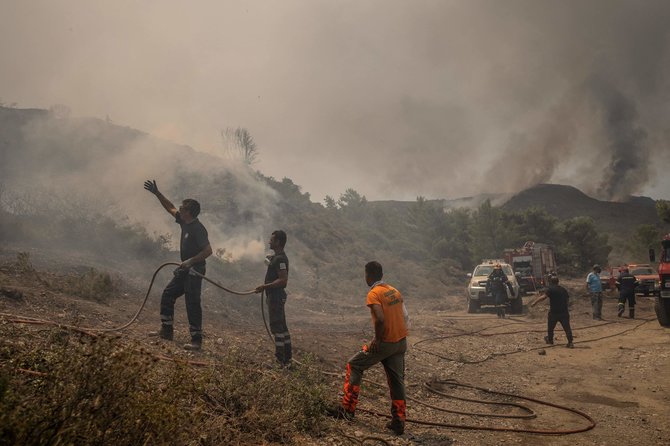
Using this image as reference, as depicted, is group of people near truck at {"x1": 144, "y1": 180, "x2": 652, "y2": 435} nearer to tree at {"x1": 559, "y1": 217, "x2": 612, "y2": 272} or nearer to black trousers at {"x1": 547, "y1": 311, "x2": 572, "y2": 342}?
black trousers at {"x1": 547, "y1": 311, "x2": 572, "y2": 342}

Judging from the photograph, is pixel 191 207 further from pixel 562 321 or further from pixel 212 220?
pixel 212 220

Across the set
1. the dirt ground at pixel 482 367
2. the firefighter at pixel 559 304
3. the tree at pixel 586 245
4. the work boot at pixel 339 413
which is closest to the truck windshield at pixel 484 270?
the dirt ground at pixel 482 367

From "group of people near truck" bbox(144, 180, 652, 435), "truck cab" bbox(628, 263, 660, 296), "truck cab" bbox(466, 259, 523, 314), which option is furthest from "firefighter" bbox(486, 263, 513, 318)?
"group of people near truck" bbox(144, 180, 652, 435)

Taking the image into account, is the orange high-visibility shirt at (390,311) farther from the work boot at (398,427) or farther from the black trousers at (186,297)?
the black trousers at (186,297)

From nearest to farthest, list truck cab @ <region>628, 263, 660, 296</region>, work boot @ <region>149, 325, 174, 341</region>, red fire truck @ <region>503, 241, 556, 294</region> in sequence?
work boot @ <region>149, 325, 174, 341</region>, truck cab @ <region>628, 263, 660, 296</region>, red fire truck @ <region>503, 241, 556, 294</region>

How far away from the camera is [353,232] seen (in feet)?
122

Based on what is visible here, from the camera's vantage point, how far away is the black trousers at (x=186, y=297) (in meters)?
5.80

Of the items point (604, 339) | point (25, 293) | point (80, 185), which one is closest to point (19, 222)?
point (80, 185)

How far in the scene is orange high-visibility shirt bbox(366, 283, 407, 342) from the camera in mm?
4574

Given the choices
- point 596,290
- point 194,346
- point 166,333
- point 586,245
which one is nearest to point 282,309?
point 194,346

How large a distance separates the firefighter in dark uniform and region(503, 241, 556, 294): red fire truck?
18039 millimetres

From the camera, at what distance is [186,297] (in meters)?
5.87

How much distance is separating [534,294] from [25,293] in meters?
20.7

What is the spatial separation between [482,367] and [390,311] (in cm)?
502
